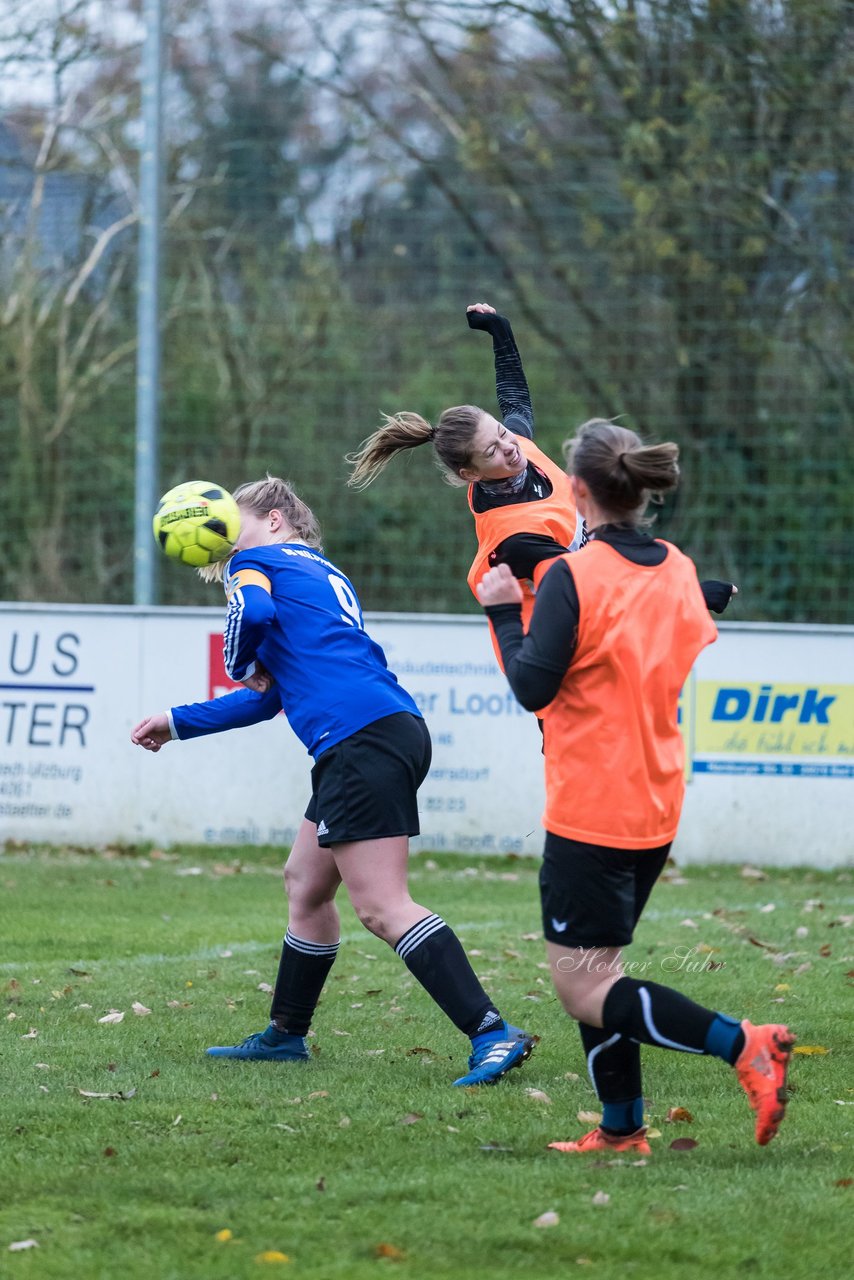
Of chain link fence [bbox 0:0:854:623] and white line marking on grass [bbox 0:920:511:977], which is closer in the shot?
white line marking on grass [bbox 0:920:511:977]

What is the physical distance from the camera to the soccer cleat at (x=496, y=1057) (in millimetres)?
4633

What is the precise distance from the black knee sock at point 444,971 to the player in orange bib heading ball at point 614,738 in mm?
909

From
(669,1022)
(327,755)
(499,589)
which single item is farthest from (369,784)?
(669,1022)

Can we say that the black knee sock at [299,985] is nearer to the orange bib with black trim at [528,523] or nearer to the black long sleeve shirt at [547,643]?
the orange bib with black trim at [528,523]

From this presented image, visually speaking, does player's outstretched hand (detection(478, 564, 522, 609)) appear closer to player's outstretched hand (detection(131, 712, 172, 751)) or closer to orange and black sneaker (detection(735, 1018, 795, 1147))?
orange and black sneaker (detection(735, 1018, 795, 1147))

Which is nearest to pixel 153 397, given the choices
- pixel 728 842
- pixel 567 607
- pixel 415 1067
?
pixel 728 842

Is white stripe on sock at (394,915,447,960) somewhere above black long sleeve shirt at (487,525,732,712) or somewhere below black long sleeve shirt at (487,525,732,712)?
below

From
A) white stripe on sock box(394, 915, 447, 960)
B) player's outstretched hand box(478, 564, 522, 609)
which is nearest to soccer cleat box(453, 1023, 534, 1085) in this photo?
white stripe on sock box(394, 915, 447, 960)

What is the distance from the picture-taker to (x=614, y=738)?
3.66 metres

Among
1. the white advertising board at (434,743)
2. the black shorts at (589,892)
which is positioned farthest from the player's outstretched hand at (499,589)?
the white advertising board at (434,743)

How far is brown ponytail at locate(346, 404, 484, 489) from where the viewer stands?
493cm

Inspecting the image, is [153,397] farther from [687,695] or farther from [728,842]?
[728,842]

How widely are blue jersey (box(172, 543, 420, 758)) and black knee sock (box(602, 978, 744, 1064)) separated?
4.38 ft

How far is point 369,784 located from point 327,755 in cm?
16
